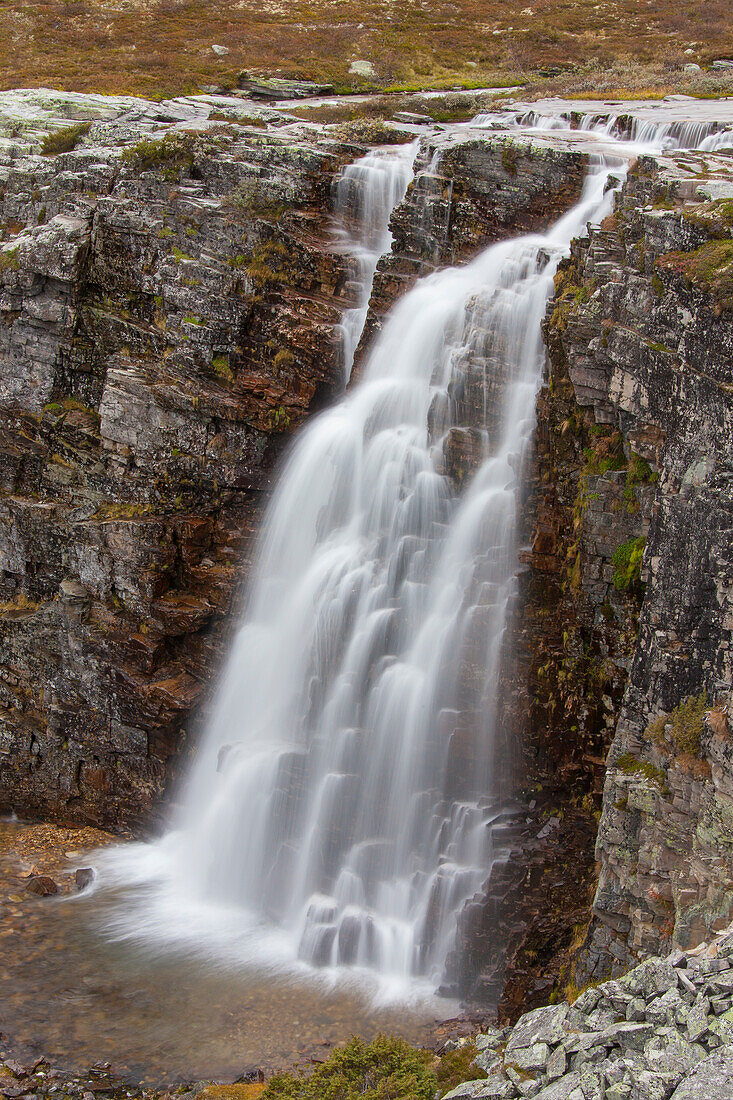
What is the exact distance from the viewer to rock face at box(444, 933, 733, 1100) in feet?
33.1

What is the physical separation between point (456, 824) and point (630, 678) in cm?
581

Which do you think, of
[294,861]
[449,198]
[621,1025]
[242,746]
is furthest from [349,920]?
[449,198]

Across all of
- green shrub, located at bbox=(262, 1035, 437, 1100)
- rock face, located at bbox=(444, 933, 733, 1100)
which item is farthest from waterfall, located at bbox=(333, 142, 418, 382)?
rock face, located at bbox=(444, 933, 733, 1100)

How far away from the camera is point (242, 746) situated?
2423 cm

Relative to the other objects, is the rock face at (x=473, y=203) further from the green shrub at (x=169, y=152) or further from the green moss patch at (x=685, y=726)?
the green moss patch at (x=685, y=726)

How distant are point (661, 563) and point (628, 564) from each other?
2488mm

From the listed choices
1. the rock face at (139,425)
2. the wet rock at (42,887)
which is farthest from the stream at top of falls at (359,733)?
the rock face at (139,425)

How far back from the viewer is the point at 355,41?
5028 centimetres

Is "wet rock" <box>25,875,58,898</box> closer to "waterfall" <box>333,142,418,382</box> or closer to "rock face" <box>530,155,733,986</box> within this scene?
"rock face" <box>530,155,733,986</box>

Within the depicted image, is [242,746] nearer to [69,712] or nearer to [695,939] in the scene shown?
[69,712]

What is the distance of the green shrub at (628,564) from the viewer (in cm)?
1839

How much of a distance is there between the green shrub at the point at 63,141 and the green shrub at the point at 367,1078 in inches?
1126

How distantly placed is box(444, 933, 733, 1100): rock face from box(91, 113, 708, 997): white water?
7.28 m

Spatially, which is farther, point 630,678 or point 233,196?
point 233,196
